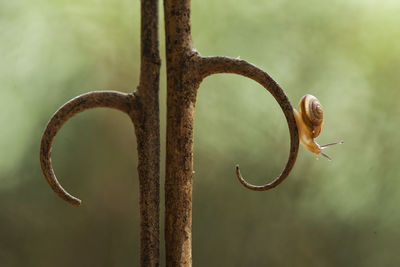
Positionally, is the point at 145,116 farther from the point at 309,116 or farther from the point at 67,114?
the point at 309,116

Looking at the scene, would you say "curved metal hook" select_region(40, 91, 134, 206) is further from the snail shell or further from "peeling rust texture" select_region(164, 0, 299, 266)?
the snail shell

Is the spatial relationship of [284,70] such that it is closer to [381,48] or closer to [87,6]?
[381,48]

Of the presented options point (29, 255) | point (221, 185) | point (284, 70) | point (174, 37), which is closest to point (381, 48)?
point (284, 70)

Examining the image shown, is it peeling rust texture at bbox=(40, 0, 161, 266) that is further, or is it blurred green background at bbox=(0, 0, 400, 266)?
blurred green background at bbox=(0, 0, 400, 266)

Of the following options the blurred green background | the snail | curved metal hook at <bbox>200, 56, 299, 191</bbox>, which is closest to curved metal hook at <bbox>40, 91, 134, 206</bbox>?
curved metal hook at <bbox>200, 56, 299, 191</bbox>

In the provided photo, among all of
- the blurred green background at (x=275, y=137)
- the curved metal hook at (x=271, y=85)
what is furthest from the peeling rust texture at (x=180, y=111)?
the blurred green background at (x=275, y=137)

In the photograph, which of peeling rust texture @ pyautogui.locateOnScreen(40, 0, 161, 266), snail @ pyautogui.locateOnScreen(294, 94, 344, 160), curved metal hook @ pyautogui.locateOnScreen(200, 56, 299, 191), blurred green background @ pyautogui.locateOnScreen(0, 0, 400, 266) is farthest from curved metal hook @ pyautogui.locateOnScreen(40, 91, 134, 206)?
blurred green background @ pyautogui.locateOnScreen(0, 0, 400, 266)
